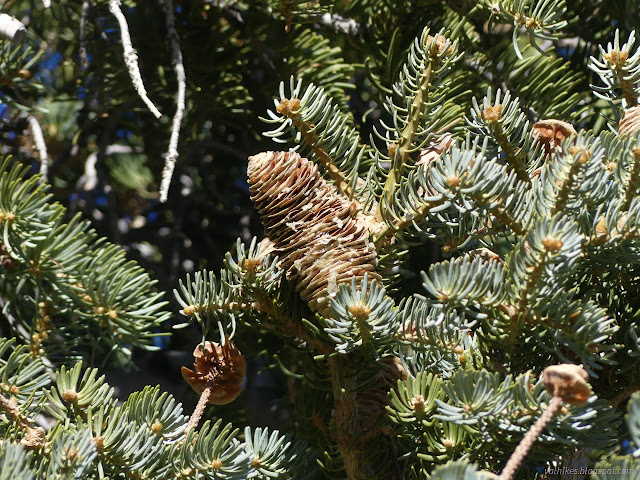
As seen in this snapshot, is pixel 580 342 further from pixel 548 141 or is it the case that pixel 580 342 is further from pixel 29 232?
pixel 29 232

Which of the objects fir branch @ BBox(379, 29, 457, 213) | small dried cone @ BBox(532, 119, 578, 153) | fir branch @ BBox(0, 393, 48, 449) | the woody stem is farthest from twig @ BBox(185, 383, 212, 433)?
small dried cone @ BBox(532, 119, 578, 153)

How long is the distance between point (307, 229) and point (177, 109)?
30cm

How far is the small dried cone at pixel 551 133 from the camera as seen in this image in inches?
24.1

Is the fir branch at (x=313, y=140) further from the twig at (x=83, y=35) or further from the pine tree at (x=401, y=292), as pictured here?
the twig at (x=83, y=35)

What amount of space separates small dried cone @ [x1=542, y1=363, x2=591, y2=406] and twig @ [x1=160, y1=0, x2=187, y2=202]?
14.7 inches

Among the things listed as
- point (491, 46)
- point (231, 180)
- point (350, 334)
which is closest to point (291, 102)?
point (350, 334)

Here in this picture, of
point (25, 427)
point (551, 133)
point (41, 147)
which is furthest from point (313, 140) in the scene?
point (41, 147)

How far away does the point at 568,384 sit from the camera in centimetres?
41

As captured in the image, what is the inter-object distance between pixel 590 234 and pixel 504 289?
7cm

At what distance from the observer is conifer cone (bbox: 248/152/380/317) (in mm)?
552

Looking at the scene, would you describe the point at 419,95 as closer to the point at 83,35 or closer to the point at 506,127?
the point at 506,127

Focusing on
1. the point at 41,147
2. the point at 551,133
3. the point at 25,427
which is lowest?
the point at 25,427

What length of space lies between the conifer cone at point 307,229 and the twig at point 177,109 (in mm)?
125

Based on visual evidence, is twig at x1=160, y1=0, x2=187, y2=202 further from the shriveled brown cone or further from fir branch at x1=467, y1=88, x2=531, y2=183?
the shriveled brown cone
